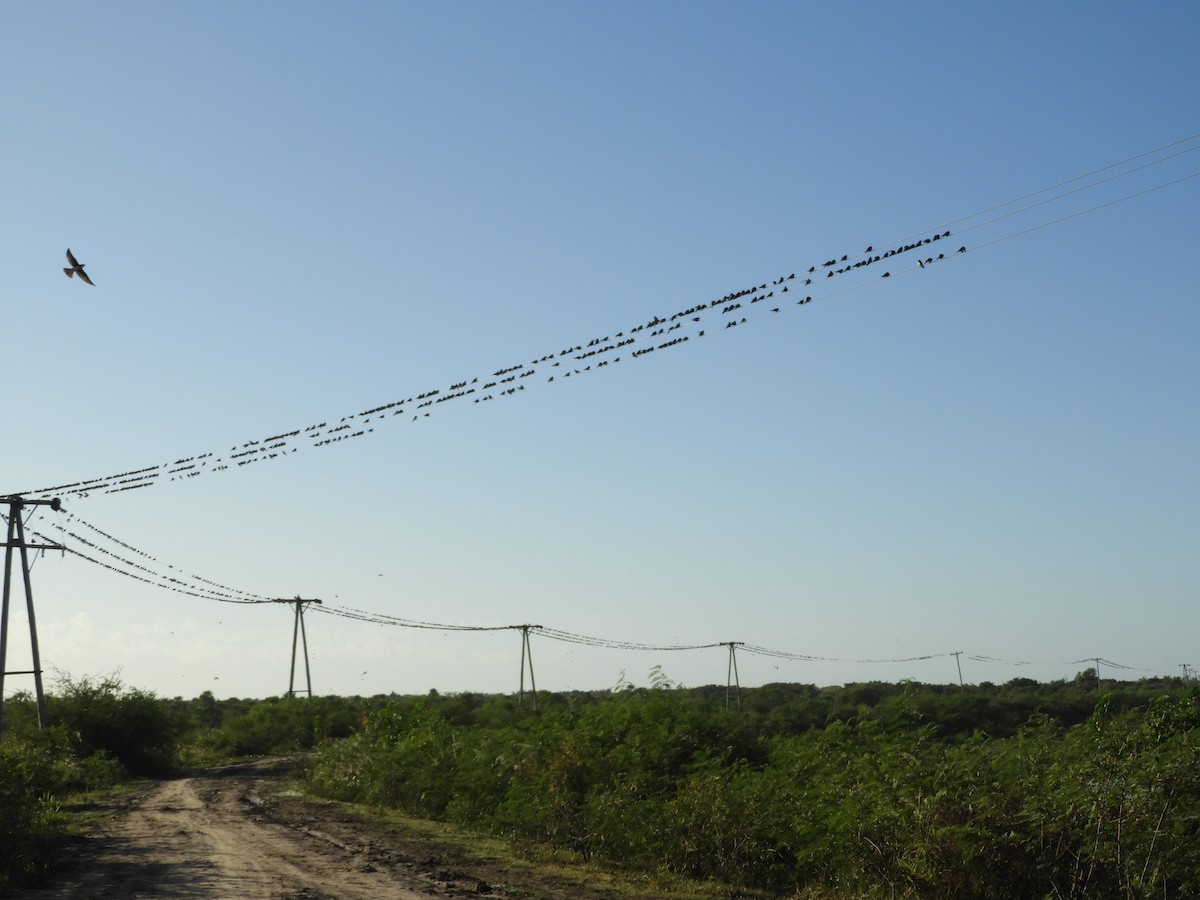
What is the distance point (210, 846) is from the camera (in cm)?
1941

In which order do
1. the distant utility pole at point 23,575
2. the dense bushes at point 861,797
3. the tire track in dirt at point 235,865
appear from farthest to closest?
the distant utility pole at point 23,575 < the tire track in dirt at point 235,865 < the dense bushes at point 861,797

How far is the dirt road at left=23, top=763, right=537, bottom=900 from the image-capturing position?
1474 cm

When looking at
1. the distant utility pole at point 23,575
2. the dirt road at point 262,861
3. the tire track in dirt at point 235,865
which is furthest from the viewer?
the distant utility pole at point 23,575

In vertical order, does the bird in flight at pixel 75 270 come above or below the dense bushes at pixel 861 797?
above

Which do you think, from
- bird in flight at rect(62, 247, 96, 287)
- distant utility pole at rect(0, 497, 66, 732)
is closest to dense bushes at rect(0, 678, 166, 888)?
distant utility pole at rect(0, 497, 66, 732)

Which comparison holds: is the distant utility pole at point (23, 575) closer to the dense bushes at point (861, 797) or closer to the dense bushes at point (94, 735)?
the dense bushes at point (94, 735)

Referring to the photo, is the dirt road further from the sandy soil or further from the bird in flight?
the bird in flight

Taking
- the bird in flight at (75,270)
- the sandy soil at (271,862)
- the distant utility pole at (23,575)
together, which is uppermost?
the bird in flight at (75,270)

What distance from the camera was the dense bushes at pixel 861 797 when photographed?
1202cm

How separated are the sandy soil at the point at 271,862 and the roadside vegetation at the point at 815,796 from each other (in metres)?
1.29

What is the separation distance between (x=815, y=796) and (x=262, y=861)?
9.19 meters

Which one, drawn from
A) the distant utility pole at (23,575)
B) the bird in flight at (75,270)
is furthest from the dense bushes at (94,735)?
the bird in flight at (75,270)

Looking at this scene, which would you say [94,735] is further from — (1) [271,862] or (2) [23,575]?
(1) [271,862]

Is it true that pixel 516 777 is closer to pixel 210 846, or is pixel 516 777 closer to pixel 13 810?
pixel 210 846
